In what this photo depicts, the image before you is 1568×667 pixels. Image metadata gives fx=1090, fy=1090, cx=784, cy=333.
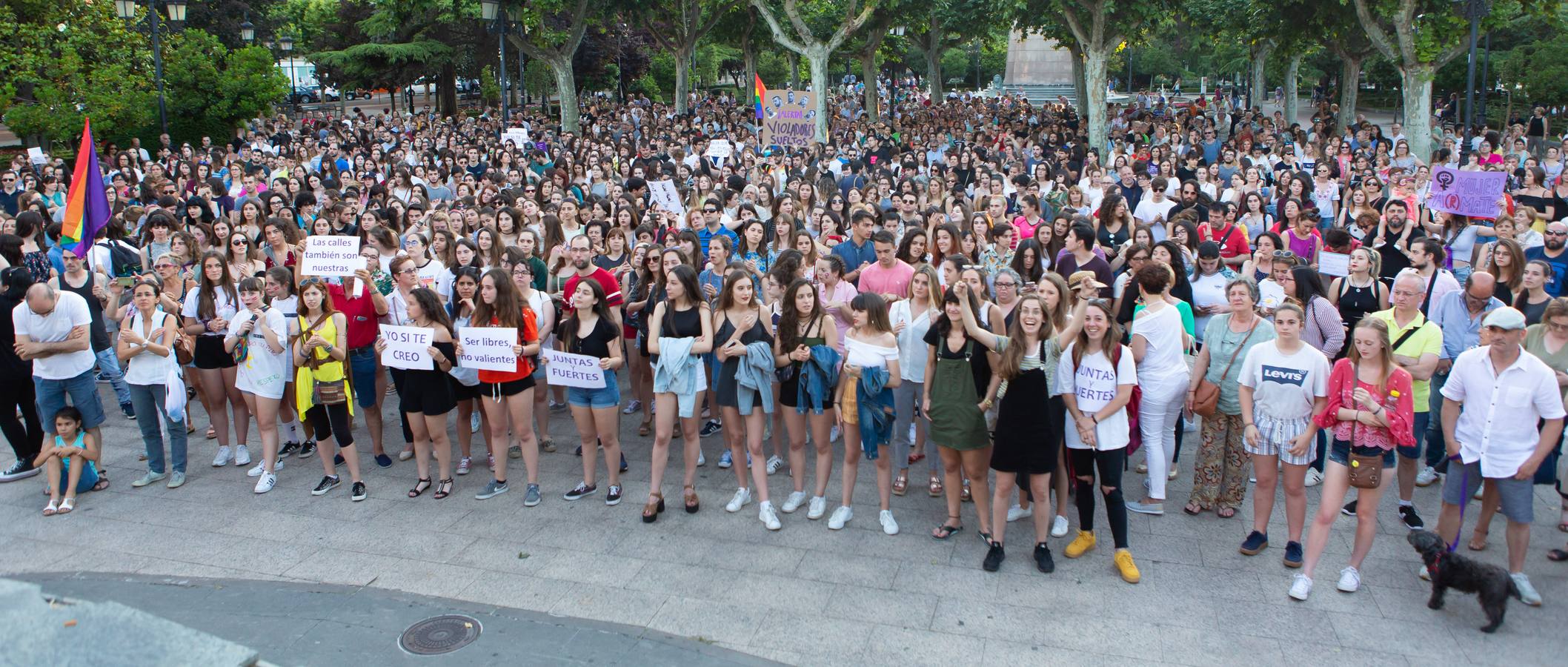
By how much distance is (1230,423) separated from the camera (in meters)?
6.81

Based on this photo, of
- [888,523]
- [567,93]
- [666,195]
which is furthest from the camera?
[567,93]

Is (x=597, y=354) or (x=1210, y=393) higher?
(x=597, y=354)

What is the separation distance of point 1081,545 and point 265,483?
5.85 metres

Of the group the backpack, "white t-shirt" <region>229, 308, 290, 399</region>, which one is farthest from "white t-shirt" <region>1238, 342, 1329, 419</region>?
the backpack

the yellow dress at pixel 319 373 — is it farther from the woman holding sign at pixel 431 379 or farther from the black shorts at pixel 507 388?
the black shorts at pixel 507 388

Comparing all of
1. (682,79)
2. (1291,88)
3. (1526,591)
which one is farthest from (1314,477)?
(682,79)

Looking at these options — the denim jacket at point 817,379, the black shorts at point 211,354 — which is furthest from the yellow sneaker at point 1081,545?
the black shorts at point 211,354

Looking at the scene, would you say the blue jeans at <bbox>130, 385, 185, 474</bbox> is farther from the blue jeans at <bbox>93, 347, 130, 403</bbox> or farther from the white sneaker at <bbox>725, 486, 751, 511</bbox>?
the white sneaker at <bbox>725, 486, 751, 511</bbox>

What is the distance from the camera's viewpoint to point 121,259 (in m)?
10.9

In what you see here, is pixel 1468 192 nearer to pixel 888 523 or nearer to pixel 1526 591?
pixel 1526 591

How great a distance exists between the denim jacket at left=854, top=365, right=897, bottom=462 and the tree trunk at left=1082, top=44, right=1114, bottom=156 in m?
17.9

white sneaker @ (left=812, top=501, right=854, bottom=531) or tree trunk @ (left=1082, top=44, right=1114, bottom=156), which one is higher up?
tree trunk @ (left=1082, top=44, right=1114, bottom=156)

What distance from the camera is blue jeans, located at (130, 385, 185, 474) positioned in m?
8.22

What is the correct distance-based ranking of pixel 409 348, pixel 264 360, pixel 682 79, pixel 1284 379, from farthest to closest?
pixel 682 79 → pixel 264 360 → pixel 409 348 → pixel 1284 379
